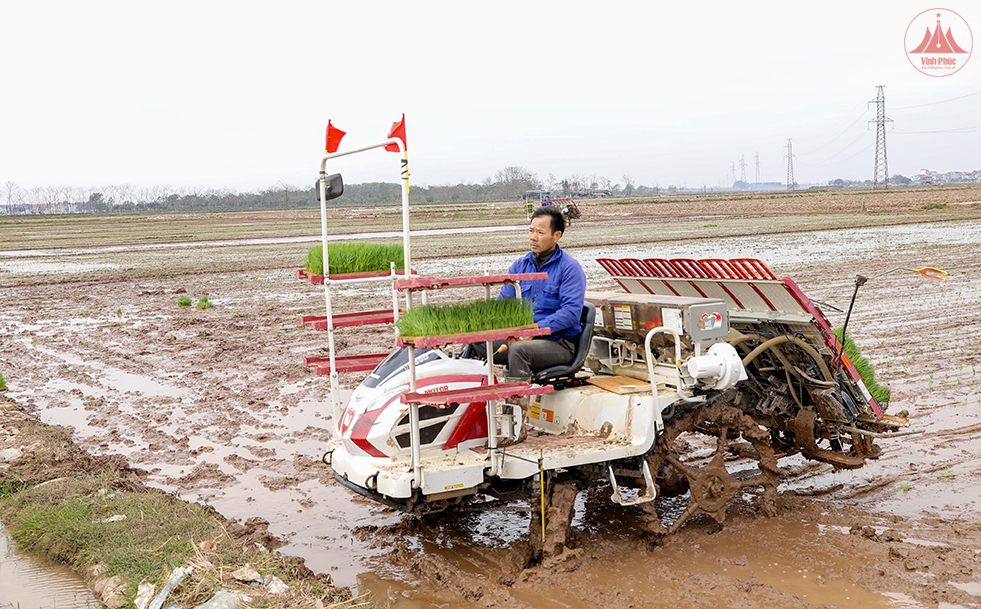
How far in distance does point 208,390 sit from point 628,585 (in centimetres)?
701

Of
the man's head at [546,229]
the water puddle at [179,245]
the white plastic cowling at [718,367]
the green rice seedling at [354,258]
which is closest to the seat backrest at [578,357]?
the man's head at [546,229]

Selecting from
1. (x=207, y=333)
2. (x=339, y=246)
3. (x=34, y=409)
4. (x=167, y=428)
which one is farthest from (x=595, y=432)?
(x=207, y=333)

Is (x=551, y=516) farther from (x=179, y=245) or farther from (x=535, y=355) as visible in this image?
(x=179, y=245)

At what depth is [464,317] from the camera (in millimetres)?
4910

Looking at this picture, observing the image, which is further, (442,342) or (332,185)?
(332,185)

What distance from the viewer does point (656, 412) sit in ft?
17.9

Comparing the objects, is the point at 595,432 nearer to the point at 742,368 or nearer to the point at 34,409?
the point at 742,368

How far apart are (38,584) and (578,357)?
3.87m

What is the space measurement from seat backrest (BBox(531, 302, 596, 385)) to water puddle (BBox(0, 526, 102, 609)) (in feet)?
10.2

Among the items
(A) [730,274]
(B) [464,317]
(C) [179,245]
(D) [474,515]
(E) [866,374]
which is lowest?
(D) [474,515]

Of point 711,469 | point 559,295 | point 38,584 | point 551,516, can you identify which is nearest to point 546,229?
point 559,295

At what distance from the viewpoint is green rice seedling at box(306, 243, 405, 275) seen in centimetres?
610

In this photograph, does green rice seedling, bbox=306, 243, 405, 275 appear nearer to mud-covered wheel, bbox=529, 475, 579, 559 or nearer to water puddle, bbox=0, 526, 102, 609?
mud-covered wheel, bbox=529, 475, 579, 559

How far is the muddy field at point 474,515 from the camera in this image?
5.00 metres
